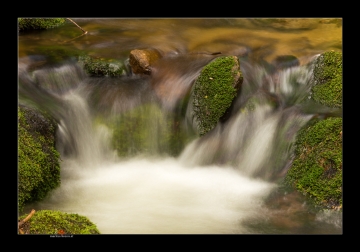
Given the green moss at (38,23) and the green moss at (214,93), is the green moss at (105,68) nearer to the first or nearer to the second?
the green moss at (214,93)

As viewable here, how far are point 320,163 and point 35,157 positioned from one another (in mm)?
3933

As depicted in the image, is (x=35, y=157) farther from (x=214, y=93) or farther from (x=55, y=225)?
(x=214, y=93)

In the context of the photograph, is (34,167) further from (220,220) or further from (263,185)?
(263,185)

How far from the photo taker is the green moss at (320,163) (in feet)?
19.0

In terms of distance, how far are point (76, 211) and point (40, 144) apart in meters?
1.13

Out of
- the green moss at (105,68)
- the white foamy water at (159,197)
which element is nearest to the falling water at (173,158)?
the white foamy water at (159,197)

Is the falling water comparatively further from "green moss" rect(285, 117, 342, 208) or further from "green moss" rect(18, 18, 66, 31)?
"green moss" rect(18, 18, 66, 31)

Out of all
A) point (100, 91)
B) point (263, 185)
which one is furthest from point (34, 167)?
point (263, 185)

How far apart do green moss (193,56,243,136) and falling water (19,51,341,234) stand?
0.56 feet

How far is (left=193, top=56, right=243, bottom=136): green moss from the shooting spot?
7098 millimetres

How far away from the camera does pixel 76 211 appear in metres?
5.77

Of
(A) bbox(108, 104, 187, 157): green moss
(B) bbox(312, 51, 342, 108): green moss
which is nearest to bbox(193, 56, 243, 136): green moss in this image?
(A) bbox(108, 104, 187, 157): green moss

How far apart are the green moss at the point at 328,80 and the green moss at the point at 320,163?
2.25ft

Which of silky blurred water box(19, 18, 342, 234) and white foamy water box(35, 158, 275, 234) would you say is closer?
white foamy water box(35, 158, 275, 234)
